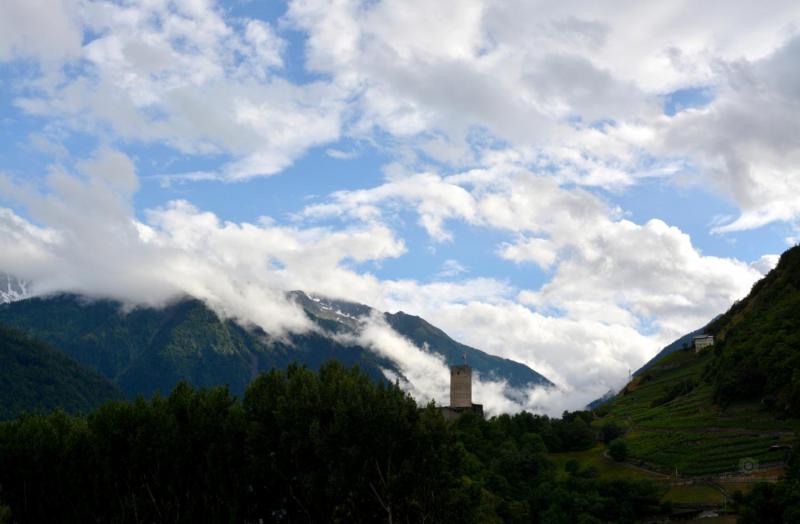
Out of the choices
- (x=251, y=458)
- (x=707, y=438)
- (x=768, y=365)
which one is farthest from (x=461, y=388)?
(x=251, y=458)

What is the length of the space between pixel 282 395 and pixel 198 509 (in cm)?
1191

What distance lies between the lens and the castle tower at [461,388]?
173 meters

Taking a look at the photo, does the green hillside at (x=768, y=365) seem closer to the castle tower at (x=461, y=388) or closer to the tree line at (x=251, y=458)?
the castle tower at (x=461, y=388)

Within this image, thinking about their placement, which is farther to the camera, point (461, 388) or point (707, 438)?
point (461, 388)

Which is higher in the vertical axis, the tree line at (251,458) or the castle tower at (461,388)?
the castle tower at (461,388)

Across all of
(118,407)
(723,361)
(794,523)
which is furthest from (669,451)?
(118,407)

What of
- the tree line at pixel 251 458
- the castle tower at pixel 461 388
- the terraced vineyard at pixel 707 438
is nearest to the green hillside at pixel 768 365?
the terraced vineyard at pixel 707 438

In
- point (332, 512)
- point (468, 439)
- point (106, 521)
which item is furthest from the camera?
point (468, 439)

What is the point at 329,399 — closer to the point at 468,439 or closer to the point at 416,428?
the point at 416,428

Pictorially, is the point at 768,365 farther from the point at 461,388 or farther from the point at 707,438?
the point at 461,388

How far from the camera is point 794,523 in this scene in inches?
3063

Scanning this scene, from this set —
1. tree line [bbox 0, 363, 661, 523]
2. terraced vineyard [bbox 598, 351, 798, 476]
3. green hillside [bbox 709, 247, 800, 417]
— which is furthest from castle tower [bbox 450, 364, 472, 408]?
tree line [bbox 0, 363, 661, 523]

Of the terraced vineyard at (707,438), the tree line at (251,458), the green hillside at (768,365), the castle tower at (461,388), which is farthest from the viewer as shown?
the castle tower at (461,388)

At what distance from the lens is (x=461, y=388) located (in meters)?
174
